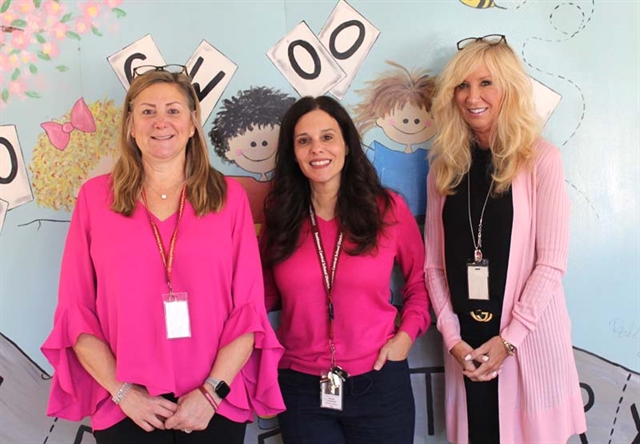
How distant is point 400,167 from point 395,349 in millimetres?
762

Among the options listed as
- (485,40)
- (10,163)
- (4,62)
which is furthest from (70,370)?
(485,40)

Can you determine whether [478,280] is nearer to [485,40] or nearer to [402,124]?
[402,124]

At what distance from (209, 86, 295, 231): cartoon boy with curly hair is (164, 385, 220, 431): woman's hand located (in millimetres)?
795

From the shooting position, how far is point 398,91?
2219 mm

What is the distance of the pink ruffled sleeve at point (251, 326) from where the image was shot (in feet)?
5.52

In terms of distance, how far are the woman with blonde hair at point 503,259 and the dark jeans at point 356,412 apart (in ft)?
0.83

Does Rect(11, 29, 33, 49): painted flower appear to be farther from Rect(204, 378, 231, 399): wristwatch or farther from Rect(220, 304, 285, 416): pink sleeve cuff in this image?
Rect(204, 378, 231, 399): wristwatch

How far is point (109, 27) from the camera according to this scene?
2.14 m

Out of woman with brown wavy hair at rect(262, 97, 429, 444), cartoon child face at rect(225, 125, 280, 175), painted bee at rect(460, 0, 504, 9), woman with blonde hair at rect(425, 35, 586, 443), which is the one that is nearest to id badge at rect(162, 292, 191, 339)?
woman with brown wavy hair at rect(262, 97, 429, 444)

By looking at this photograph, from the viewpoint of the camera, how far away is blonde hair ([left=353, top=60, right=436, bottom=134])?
221cm

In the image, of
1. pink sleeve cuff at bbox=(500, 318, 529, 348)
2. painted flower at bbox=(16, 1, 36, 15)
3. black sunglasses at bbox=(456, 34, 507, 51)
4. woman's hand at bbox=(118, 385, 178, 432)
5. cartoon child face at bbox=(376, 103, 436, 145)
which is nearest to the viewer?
woman's hand at bbox=(118, 385, 178, 432)

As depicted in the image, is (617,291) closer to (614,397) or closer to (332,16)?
(614,397)

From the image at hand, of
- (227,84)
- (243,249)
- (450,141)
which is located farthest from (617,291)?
(227,84)

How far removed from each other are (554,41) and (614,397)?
1.46 meters
